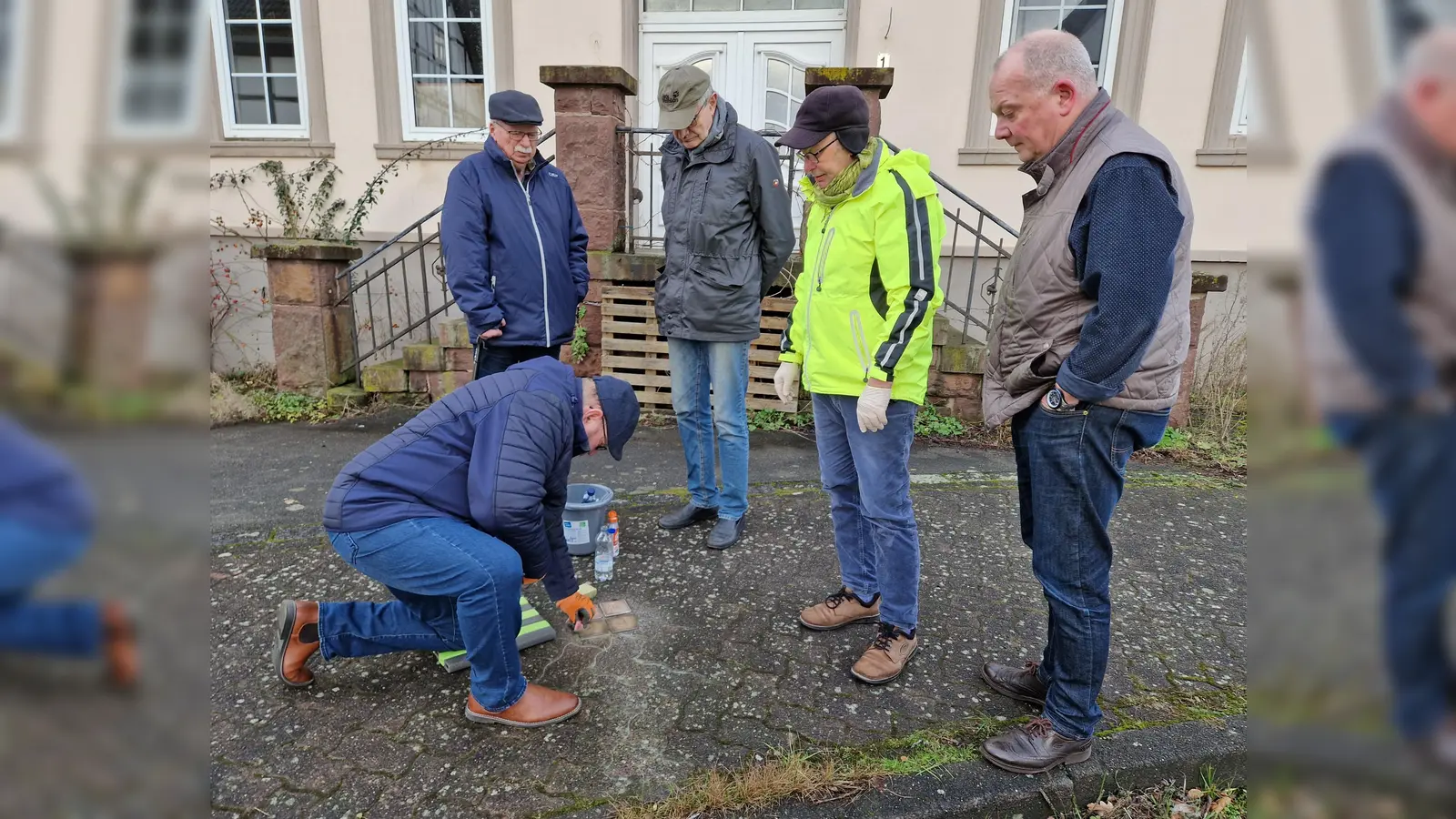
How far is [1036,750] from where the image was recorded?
7.55 feet

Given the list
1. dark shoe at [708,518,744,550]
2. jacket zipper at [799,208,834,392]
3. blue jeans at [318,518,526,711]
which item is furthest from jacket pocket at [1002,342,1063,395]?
dark shoe at [708,518,744,550]

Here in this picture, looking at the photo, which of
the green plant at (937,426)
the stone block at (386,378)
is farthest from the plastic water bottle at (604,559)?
the stone block at (386,378)

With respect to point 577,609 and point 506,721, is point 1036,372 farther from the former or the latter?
point 506,721

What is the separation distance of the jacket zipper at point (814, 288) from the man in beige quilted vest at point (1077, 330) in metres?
0.68

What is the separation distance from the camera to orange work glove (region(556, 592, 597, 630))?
2750 millimetres

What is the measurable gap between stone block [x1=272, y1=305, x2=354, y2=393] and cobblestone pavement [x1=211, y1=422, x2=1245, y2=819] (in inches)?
72.1
